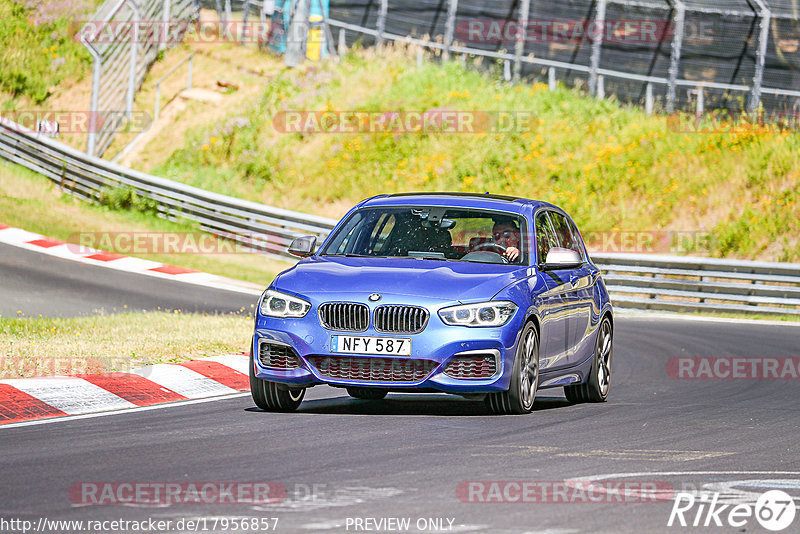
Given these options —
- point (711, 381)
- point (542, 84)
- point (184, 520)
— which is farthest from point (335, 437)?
point (542, 84)

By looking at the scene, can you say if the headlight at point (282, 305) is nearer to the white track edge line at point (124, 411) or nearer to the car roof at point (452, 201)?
the white track edge line at point (124, 411)

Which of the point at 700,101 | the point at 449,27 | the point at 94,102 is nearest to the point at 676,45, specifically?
the point at 700,101

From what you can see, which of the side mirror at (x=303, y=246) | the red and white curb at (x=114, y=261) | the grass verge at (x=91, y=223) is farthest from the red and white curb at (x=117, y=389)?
the grass verge at (x=91, y=223)

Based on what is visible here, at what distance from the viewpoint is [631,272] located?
25328mm

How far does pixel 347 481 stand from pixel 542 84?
28172 millimetres

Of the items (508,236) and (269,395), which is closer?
(269,395)

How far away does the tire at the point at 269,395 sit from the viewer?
10.0 metres

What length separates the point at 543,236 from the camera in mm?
11344

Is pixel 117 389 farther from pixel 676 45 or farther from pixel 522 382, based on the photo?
pixel 676 45

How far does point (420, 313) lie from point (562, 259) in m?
1.51

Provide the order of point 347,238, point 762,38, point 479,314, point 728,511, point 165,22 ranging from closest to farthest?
point 728,511 < point 479,314 < point 347,238 < point 762,38 < point 165,22

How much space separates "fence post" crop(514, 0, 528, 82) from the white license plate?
24.6 metres

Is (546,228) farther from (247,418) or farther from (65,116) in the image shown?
(65,116)

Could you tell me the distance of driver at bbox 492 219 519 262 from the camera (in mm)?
10789
